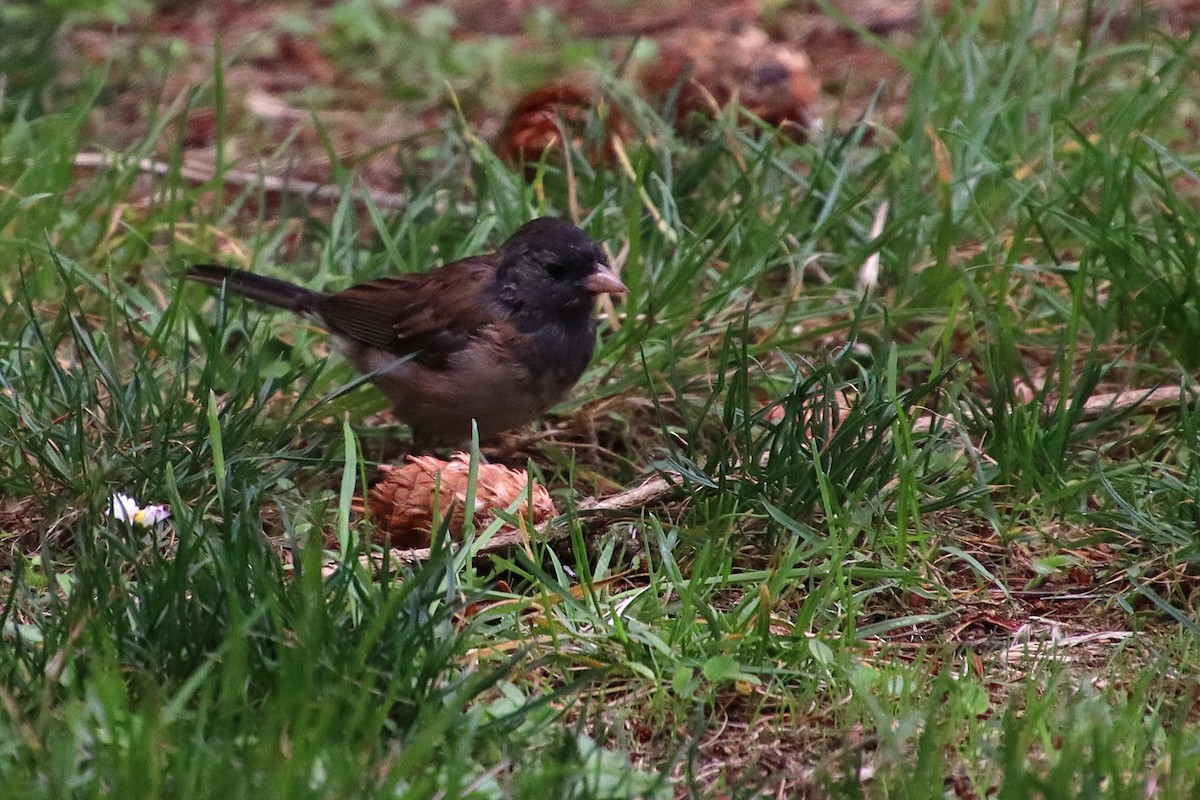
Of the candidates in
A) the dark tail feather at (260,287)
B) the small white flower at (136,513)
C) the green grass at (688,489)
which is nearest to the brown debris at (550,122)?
the green grass at (688,489)

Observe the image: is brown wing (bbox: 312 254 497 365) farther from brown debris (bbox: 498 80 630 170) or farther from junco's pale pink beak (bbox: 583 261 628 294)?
brown debris (bbox: 498 80 630 170)

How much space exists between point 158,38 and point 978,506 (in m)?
5.59

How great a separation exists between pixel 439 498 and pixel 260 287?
1443 millimetres

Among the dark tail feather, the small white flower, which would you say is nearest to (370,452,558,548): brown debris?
the small white flower

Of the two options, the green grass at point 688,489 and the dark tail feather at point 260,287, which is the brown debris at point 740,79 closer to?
the green grass at point 688,489

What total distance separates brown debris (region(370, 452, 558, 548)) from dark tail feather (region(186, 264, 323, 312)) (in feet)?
3.82

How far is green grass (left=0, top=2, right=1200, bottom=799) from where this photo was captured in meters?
2.57

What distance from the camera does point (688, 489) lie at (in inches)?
139

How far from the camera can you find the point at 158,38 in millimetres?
7609

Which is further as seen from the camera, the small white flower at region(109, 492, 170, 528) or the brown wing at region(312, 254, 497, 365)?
the brown wing at region(312, 254, 497, 365)

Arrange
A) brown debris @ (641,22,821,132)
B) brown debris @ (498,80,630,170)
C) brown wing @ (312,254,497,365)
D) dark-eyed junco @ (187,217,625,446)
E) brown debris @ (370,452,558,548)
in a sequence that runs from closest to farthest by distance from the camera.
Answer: brown debris @ (370,452,558,548)
dark-eyed junco @ (187,217,625,446)
brown wing @ (312,254,497,365)
brown debris @ (498,80,630,170)
brown debris @ (641,22,821,132)

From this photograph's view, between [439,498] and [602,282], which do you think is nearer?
[439,498]

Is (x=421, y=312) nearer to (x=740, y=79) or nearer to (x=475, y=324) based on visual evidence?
(x=475, y=324)

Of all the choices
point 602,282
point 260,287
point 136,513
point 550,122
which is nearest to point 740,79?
point 550,122
